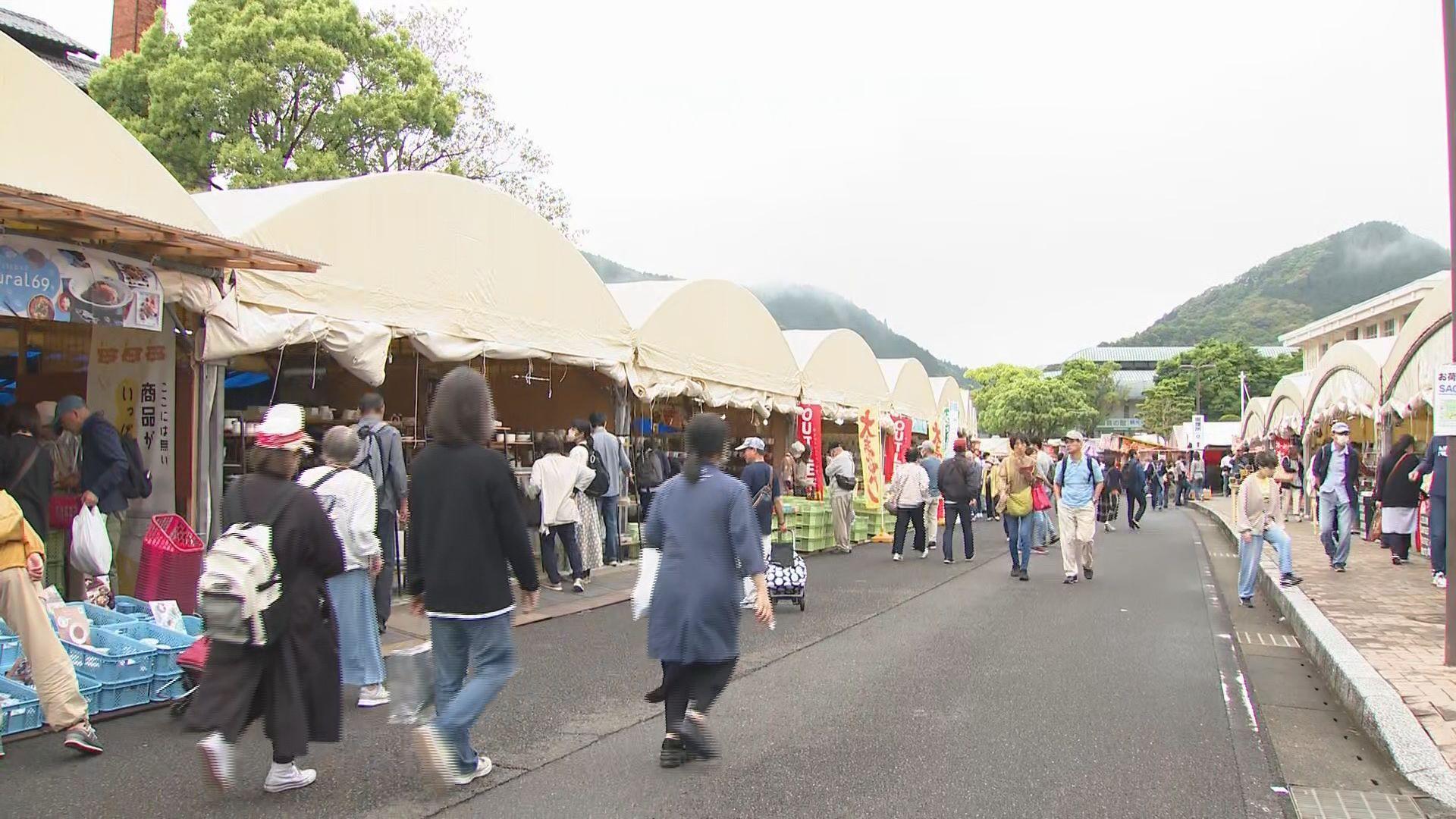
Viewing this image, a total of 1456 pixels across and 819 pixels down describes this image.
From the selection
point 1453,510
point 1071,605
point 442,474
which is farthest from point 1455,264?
point 442,474

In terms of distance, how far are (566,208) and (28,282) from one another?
20888 millimetres

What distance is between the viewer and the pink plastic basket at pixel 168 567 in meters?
6.84

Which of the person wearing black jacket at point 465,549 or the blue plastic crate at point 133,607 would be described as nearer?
the person wearing black jacket at point 465,549

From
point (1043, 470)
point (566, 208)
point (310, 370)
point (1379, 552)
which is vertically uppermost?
point (566, 208)

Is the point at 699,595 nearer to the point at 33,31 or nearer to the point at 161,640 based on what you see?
the point at 161,640

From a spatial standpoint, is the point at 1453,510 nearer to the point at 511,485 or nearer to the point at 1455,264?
the point at 1455,264

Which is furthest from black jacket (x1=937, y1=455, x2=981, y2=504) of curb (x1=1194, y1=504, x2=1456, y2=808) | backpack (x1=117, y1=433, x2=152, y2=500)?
backpack (x1=117, y1=433, x2=152, y2=500)

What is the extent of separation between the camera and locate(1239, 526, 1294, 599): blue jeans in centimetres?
1034

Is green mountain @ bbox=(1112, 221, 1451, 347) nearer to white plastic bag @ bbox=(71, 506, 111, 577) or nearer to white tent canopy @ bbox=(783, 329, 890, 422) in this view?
white tent canopy @ bbox=(783, 329, 890, 422)

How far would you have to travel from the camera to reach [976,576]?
42.1ft

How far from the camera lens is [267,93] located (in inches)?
795

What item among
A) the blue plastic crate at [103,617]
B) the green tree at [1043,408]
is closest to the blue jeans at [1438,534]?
the blue plastic crate at [103,617]

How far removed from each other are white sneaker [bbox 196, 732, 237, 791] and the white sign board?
26.3ft

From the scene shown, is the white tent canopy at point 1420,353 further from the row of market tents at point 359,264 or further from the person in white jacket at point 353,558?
the person in white jacket at point 353,558
